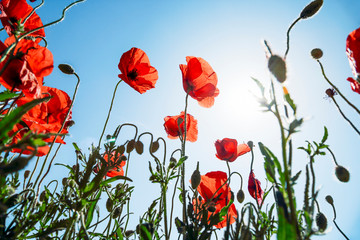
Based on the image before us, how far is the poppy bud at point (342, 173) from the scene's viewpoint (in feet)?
3.57

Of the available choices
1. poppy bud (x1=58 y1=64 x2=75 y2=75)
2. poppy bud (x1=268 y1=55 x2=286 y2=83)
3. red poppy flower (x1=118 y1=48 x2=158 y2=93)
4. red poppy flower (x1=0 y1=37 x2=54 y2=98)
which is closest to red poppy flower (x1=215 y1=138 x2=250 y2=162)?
red poppy flower (x1=118 y1=48 x2=158 y2=93)

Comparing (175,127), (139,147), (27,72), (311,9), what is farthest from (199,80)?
(27,72)

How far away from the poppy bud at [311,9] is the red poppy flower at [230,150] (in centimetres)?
115

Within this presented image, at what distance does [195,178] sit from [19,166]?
42.8 inches

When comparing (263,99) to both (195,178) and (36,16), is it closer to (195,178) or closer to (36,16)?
(195,178)

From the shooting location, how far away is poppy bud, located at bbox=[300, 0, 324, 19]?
1.17m

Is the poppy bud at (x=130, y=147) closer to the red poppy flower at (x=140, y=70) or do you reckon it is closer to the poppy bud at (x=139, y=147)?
the poppy bud at (x=139, y=147)

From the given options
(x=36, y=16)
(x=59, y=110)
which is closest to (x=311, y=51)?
(x=59, y=110)

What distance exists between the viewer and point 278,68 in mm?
598

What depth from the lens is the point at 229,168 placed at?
193 centimetres

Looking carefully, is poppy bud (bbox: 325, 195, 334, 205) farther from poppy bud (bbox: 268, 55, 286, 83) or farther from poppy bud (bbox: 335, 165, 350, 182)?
poppy bud (bbox: 268, 55, 286, 83)

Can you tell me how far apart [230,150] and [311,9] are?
4.00 ft

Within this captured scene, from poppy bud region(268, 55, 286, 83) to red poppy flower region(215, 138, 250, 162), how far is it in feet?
5.11

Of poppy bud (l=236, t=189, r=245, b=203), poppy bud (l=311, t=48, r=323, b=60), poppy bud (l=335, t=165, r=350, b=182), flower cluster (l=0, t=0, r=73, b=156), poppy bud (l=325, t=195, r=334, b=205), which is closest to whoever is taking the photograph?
flower cluster (l=0, t=0, r=73, b=156)
